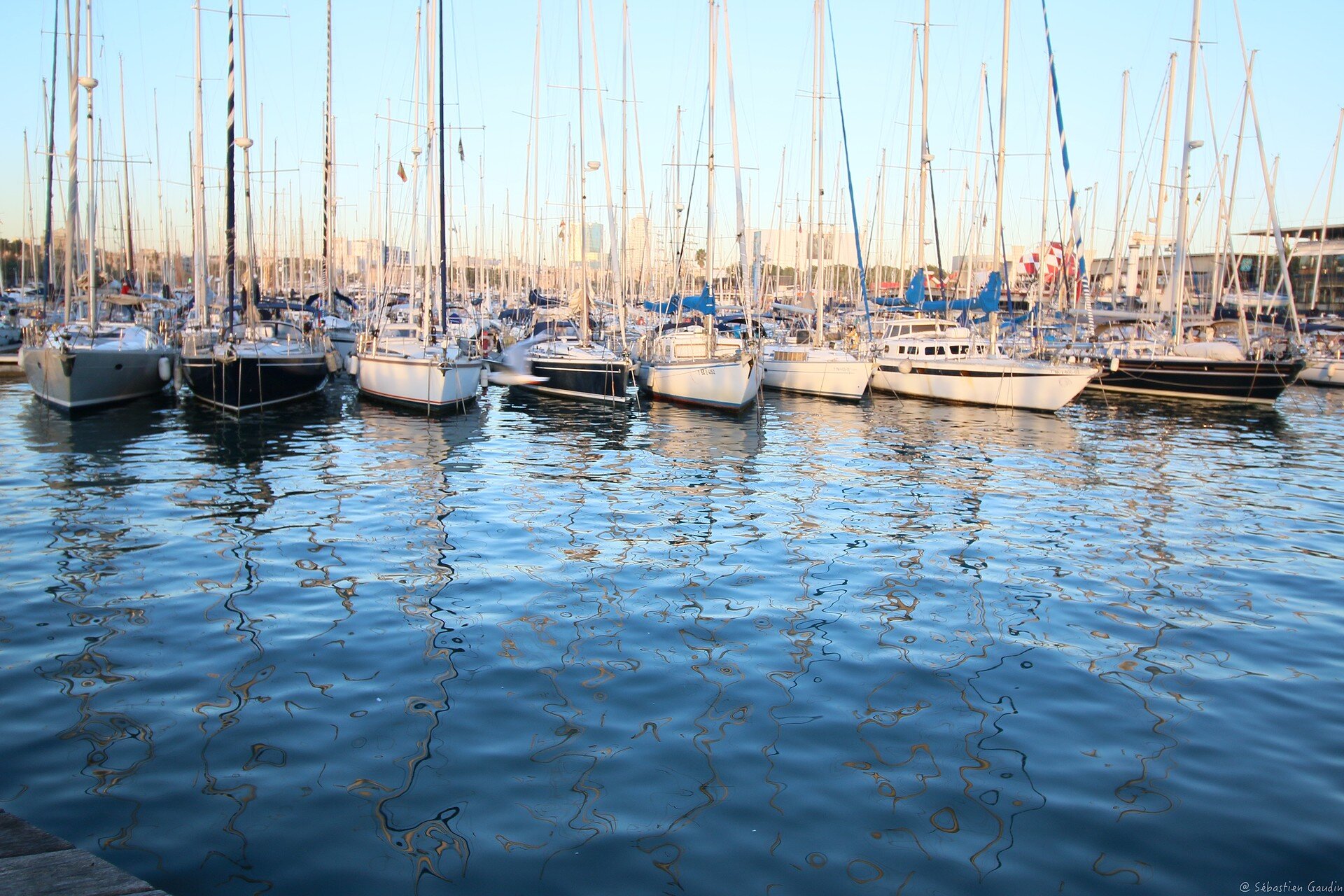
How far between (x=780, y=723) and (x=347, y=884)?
3174 mm

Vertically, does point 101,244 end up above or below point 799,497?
above

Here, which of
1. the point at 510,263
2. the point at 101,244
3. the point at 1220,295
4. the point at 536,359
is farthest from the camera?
the point at 510,263

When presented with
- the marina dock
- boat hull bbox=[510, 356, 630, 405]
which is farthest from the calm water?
boat hull bbox=[510, 356, 630, 405]

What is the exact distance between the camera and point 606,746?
6.72 m

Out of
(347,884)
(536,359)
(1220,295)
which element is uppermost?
(1220,295)

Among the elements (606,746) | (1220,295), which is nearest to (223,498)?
(606,746)

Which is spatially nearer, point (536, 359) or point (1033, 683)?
point (1033, 683)

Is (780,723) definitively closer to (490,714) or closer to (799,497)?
(490,714)

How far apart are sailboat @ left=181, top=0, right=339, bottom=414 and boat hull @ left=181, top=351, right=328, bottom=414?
0.02m

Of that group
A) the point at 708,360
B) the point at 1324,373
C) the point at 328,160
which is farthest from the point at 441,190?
the point at 1324,373

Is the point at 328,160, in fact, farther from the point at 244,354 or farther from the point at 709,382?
the point at 709,382

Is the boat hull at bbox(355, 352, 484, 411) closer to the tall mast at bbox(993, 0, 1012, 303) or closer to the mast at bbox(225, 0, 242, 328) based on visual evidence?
the mast at bbox(225, 0, 242, 328)

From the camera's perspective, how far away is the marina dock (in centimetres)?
380

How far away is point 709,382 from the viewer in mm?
28828
